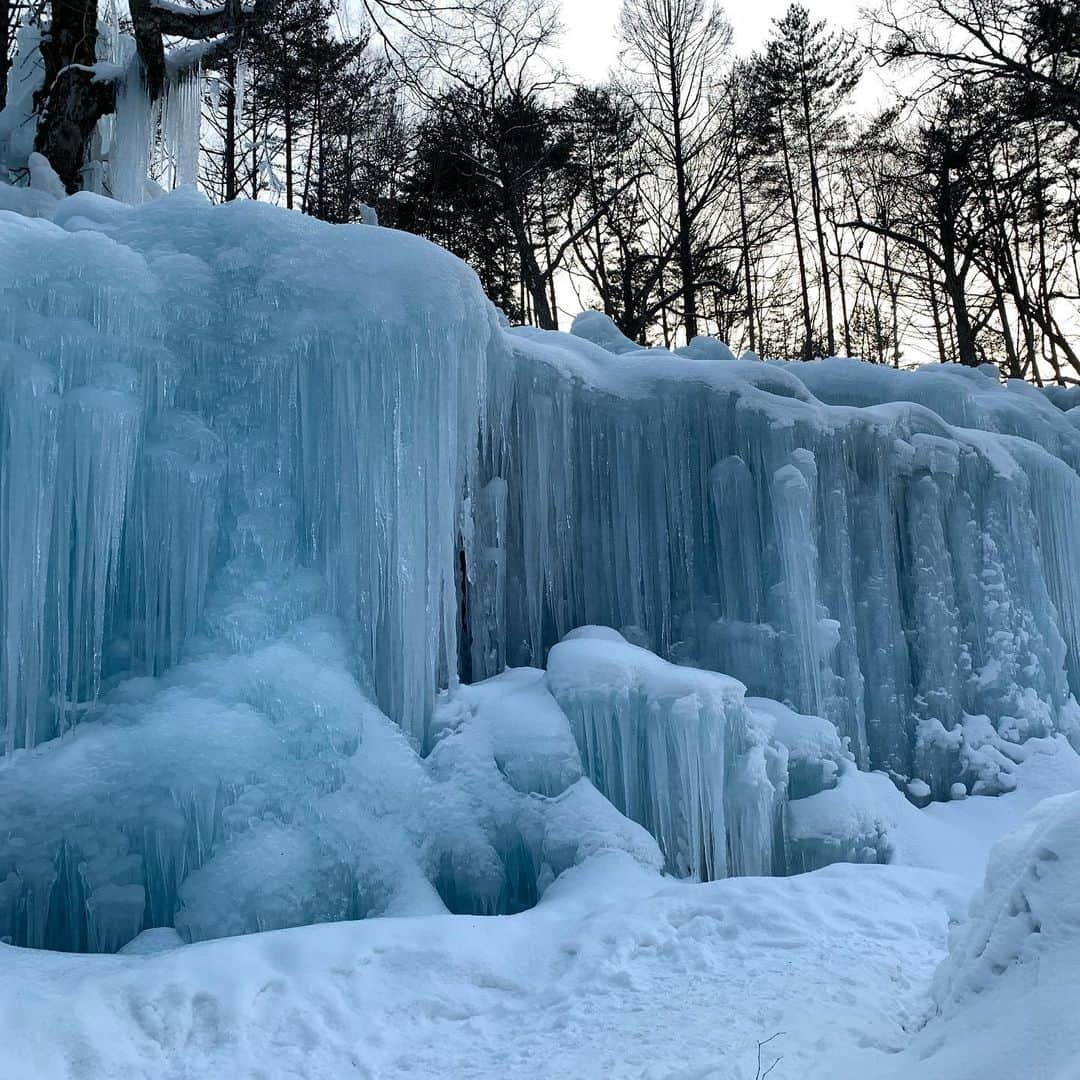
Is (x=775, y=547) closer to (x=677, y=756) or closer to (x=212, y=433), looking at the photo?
(x=677, y=756)

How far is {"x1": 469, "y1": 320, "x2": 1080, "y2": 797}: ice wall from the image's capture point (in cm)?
636

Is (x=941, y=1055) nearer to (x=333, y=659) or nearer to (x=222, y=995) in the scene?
(x=222, y=995)

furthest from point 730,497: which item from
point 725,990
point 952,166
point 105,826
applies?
point 952,166

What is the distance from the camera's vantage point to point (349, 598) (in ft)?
15.3

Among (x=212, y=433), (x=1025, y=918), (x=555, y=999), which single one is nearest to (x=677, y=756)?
(x=555, y=999)

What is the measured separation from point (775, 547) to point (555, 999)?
3991mm

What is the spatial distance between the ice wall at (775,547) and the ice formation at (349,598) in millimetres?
33

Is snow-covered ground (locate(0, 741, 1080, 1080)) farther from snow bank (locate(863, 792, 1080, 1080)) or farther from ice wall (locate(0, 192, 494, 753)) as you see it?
ice wall (locate(0, 192, 494, 753))

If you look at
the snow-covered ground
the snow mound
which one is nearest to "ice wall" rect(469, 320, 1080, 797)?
the snow-covered ground

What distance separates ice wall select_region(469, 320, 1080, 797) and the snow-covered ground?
8.83ft

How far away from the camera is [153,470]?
4.51 metres

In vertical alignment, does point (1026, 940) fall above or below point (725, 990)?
above

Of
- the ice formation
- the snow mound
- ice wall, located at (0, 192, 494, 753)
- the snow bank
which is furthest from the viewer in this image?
ice wall, located at (0, 192, 494, 753)

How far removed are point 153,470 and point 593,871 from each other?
2687mm
